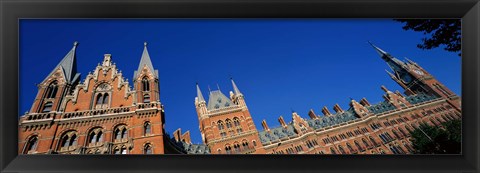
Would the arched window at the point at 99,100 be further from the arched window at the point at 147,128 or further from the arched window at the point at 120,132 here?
the arched window at the point at 147,128

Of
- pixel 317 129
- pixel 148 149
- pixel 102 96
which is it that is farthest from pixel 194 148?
pixel 317 129

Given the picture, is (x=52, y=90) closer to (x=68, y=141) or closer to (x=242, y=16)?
(x=68, y=141)

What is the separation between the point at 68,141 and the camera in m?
8.70

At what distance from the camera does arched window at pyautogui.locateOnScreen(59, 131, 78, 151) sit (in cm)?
840

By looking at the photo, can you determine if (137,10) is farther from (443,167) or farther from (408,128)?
(408,128)

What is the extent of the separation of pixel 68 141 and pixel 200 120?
374 inches

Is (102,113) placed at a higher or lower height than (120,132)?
higher

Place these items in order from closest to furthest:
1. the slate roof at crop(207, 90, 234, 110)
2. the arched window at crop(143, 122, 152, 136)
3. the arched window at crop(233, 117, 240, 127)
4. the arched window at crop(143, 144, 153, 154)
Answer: the arched window at crop(143, 144, 153, 154) → the arched window at crop(143, 122, 152, 136) → the arched window at crop(233, 117, 240, 127) → the slate roof at crop(207, 90, 234, 110)

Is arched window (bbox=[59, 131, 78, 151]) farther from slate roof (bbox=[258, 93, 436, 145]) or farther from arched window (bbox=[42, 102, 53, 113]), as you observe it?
slate roof (bbox=[258, 93, 436, 145])

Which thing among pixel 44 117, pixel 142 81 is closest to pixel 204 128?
pixel 142 81

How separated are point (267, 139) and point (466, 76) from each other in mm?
15817

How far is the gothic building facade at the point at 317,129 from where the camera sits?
638 inches

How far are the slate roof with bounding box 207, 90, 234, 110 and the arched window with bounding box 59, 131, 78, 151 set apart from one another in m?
9.83

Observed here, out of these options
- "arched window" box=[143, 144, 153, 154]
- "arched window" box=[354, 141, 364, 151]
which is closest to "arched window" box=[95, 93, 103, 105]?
"arched window" box=[143, 144, 153, 154]
